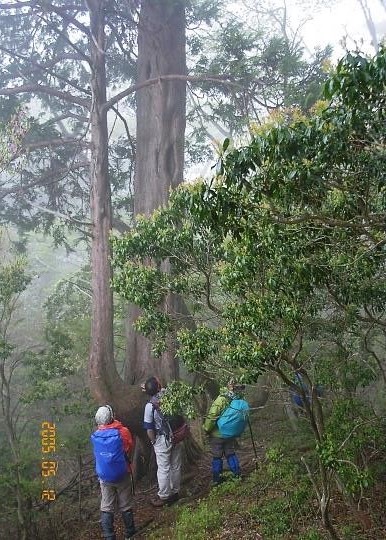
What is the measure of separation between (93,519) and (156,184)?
5.38 m

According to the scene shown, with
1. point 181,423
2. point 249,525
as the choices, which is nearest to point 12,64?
point 181,423

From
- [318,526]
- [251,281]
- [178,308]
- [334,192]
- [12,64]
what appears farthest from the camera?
[12,64]

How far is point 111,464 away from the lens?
559cm

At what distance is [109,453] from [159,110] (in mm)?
6244

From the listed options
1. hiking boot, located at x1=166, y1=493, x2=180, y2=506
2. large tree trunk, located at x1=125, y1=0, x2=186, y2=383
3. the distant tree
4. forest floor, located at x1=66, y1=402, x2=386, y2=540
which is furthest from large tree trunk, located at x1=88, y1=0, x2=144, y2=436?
the distant tree

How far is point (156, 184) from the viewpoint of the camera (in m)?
8.95

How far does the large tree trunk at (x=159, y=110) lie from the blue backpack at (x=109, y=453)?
2.91 metres

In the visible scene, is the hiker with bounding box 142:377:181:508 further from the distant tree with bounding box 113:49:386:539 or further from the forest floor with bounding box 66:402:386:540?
the distant tree with bounding box 113:49:386:539

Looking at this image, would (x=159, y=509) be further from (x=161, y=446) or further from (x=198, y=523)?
(x=198, y=523)

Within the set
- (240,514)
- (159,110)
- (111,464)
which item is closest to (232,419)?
(240,514)

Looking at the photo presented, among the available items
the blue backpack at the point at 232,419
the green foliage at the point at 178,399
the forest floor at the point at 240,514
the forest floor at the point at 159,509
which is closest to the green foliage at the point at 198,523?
the forest floor at the point at 240,514

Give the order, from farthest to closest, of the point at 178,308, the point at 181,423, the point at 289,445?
the point at 178,308, the point at 289,445, the point at 181,423

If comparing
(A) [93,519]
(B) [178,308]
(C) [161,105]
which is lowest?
(A) [93,519]

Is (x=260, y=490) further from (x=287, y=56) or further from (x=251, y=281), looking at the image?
(x=287, y=56)
